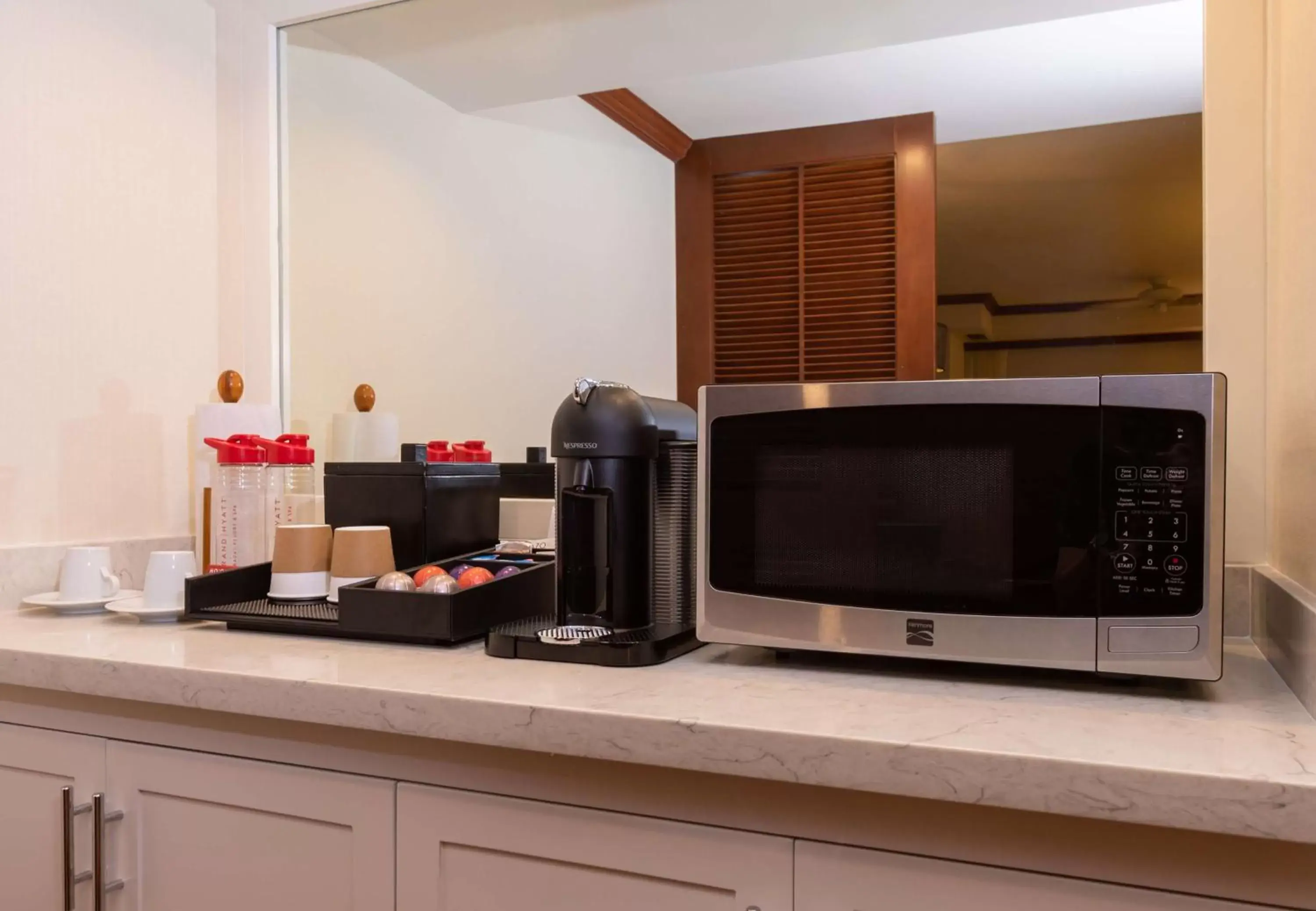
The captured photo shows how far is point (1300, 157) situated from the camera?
3.02ft

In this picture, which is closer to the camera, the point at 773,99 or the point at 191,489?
the point at 773,99

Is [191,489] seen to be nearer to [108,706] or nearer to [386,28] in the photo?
[108,706]

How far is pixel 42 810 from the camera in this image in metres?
1.06

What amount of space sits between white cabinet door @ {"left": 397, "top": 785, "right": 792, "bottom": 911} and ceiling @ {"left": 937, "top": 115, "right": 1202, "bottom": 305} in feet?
2.55

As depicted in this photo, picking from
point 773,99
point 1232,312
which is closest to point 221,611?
point 773,99

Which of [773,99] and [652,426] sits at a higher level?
[773,99]

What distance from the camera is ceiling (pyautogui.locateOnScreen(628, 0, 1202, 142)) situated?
117cm

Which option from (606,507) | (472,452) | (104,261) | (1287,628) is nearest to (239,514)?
(472,452)

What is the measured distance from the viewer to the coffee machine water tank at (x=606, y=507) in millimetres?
1040

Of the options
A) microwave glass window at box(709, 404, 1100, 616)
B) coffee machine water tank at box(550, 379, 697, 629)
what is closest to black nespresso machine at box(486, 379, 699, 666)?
coffee machine water tank at box(550, 379, 697, 629)

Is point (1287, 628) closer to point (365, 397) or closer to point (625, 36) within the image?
point (625, 36)

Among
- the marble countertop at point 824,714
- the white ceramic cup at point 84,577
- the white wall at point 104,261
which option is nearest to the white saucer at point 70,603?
the white ceramic cup at point 84,577

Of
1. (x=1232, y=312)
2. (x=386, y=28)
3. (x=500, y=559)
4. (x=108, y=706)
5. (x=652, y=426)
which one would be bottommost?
(x=108, y=706)

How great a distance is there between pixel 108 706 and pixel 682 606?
63 cm
